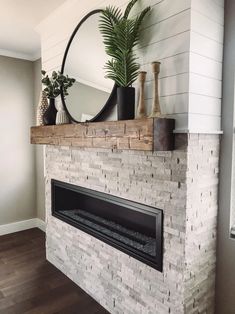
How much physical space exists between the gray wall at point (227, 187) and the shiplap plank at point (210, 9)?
0.16ft

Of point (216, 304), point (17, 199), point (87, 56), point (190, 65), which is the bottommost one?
point (216, 304)

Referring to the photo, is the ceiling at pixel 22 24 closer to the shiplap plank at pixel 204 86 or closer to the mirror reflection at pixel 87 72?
the mirror reflection at pixel 87 72

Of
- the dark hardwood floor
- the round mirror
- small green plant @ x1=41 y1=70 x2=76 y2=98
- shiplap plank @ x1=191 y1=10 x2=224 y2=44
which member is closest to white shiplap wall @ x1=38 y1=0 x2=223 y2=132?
shiplap plank @ x1=191 y1=10 x2=224 y2=44

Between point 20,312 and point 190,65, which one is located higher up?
point 190,65

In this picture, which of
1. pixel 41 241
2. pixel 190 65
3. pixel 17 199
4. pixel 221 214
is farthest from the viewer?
pixel 17 199

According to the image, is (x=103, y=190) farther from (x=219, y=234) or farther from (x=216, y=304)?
(x=216, y=304)

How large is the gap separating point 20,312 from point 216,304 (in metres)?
1.53

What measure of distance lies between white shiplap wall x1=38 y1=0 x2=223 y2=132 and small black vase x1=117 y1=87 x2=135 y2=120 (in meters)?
0.11

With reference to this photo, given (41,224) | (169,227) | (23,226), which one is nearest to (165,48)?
(169,227)

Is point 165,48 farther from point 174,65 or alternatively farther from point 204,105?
point 204,105

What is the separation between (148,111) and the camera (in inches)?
69.4

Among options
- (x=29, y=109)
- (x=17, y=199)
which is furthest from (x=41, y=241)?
(x=29, y=109)

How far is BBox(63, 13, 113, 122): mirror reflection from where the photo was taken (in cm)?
209

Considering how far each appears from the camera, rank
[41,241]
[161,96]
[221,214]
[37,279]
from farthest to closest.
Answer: [41,241], [37,279], [221,214], [161,96]
